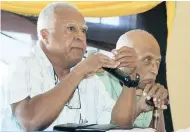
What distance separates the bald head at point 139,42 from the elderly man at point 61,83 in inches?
10.1

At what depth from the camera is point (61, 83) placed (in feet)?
3.82

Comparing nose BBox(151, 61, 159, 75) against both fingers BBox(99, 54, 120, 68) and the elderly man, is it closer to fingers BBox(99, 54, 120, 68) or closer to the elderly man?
the elderly man

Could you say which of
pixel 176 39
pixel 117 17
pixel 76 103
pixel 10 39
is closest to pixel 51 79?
pixel 76 103

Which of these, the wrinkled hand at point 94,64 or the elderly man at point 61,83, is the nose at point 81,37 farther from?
the wrinkled hand at point 94,64

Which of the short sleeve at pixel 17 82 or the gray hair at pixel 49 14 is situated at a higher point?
the gray hair at pixel 49 14

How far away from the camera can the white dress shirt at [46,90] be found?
1.21 m

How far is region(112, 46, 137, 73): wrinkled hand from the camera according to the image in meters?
1.25

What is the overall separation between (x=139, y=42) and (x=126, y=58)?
37cm

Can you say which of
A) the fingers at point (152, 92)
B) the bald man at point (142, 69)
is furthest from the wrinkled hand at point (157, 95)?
the bald man at point (142, 69)

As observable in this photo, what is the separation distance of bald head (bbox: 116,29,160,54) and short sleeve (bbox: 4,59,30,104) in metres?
0.51

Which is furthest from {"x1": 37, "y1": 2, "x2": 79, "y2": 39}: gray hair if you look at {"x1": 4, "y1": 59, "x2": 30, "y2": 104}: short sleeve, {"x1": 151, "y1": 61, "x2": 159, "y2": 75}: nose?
{"x1": 151, "y1": 61, "x2": 159, "y2": 75}: nose

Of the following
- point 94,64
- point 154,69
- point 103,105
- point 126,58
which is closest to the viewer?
point 94,64

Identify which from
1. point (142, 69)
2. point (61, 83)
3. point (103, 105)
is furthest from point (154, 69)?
point (61, 83)

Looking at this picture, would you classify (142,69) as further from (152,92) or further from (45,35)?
(45,35)
